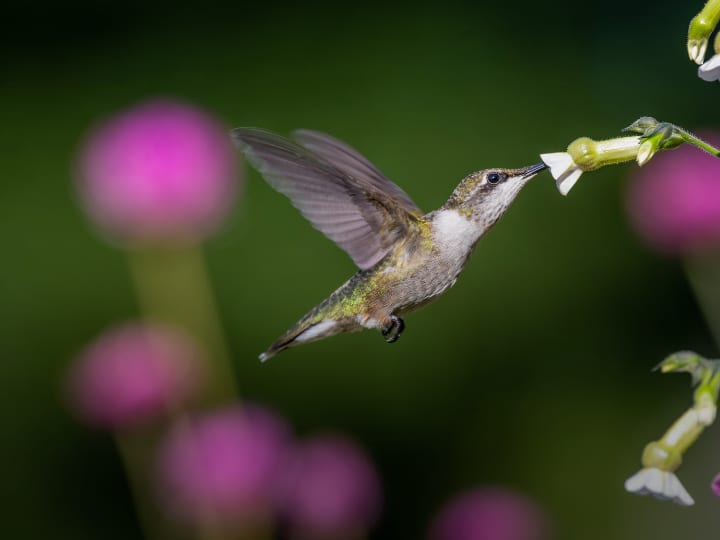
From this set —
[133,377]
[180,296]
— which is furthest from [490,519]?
[180,296]

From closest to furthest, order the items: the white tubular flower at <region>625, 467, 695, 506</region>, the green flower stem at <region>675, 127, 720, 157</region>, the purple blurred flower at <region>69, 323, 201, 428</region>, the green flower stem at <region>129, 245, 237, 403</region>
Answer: the green flower stem at <region>675, 127, 720, 157</region> → the white tubular flower at <region>625, 467, 695, 506</region> → the purple blurred flower at <region>69, 323, 201, 428</region> → the green flower stem at <region>129, 245, 237, 403</region>

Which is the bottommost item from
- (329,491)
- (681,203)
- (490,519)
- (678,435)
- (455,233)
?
(490,519)

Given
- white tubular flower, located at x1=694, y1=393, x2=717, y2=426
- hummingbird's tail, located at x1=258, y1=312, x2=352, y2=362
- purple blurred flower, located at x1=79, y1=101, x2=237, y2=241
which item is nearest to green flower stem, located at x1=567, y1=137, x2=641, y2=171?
white tubular flower, located at x1=694, y1=393, x2=717, y2=426

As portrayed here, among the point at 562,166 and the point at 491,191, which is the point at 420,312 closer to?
the point at 491,191

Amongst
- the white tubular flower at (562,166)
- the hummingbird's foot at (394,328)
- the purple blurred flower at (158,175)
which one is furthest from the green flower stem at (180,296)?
the white tubular flower at (562,166)

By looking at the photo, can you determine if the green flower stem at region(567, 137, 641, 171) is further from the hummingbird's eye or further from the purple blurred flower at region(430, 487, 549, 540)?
the purple blurred flower at region(430, 487, 549, 540)

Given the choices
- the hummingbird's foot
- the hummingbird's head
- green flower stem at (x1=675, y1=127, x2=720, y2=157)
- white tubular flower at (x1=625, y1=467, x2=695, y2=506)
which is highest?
green flower stem at (x1=675, y1=127, x2=720, y2=157)
